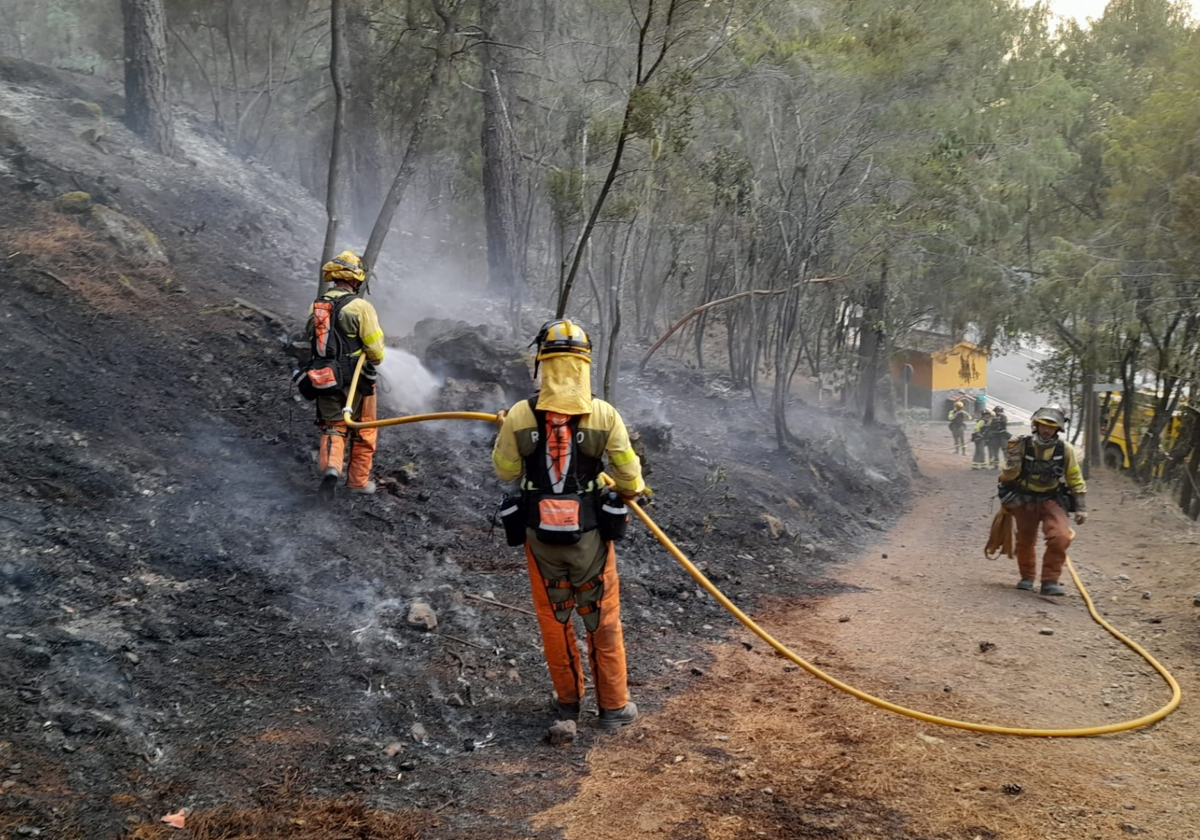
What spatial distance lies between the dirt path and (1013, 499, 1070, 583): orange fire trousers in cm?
37

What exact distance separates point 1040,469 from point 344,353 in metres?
6.64

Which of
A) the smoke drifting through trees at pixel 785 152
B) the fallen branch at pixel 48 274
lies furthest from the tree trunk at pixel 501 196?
the fallen branch at pixel 48 274

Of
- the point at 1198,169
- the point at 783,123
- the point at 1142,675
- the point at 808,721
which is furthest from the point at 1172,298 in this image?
the point at 808,721

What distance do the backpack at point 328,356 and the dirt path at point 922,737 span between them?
3.80 m

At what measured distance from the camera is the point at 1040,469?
27.5 ft

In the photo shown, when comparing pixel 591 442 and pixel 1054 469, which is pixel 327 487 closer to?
pixel 591 442

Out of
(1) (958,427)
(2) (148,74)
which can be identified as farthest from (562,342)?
(1) (958,427)

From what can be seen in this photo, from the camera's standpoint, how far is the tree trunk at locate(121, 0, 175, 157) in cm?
1248

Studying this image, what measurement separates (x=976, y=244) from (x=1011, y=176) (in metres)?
1.61

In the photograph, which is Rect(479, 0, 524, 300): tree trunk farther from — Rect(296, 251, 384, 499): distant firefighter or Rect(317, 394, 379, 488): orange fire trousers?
Rect(317, 394, 379, 488): orange fire trousers

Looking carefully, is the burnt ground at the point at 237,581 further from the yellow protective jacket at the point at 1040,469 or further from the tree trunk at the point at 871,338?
the tree trunk at the point at 871,338

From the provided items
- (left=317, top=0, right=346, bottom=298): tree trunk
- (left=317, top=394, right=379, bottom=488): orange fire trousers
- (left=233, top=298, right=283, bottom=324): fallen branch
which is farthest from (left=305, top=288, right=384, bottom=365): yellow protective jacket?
(left=233, top=298, right=283, bottom=324): fallen branch

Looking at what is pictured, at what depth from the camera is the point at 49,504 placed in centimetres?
554

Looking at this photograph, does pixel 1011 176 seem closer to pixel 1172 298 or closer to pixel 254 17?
pixel 1172 298
